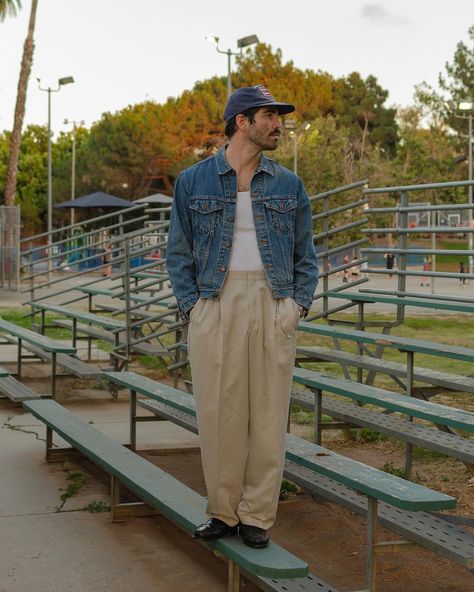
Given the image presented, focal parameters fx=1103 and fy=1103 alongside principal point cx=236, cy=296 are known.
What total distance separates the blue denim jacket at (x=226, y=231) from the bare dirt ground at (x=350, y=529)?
1398 mm

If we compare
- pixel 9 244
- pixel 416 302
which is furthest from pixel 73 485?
pixel 9 244

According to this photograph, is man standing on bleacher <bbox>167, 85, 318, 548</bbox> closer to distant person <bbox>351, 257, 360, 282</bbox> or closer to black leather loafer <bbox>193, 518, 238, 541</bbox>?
black leather loafer <bbox>193, 518, 238, 541</bbox>

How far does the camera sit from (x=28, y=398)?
8750mm

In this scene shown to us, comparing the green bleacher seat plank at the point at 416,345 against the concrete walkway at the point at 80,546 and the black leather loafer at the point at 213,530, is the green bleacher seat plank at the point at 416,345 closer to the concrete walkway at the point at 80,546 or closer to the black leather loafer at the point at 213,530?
the concrete walkway at the point at 80,546

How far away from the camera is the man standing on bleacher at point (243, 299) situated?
13.6ft

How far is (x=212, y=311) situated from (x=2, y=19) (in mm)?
36071

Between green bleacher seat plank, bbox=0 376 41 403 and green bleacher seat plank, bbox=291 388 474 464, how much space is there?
257 centimetres

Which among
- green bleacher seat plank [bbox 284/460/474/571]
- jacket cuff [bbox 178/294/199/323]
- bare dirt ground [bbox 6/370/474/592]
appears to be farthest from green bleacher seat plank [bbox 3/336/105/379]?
jacket cuff [bbox 178/294/199/323]

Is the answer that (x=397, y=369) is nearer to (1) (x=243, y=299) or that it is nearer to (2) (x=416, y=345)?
(2) (x=416, y=345)

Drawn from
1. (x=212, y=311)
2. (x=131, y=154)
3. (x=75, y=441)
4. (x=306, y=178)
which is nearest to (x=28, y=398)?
(x=75, y=441)

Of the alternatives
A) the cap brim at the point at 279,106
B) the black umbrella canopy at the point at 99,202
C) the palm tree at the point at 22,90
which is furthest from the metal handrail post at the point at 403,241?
the black umbrella canopy at the point at 99,202

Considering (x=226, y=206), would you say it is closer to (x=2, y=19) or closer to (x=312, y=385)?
(x=312, y=385)

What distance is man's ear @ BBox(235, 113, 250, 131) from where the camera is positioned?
4.32 metres

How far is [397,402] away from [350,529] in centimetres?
72
